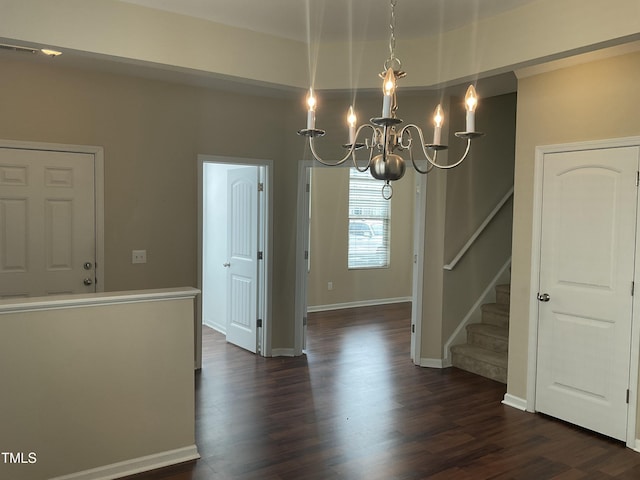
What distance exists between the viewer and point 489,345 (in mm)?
4941

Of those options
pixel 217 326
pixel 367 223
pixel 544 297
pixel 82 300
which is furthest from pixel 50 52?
pixel 367 223

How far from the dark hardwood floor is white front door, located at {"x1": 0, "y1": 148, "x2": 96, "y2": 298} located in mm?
1470

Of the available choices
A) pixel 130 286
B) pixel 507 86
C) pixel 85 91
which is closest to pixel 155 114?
pixel 85 91

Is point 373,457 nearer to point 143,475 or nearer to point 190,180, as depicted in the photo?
point 143,475

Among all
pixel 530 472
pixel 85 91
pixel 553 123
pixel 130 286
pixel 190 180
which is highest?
pixel 85 91

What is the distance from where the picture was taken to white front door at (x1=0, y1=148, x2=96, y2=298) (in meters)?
3.98

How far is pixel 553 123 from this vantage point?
376 centimetres

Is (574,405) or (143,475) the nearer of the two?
(143,475)

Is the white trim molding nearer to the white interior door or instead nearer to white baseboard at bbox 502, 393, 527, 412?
the white interior door

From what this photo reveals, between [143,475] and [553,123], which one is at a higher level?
[553,123]

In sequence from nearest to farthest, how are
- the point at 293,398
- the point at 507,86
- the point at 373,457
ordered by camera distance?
the point at 373,457 < the point at 293,398 < the point at 507,86

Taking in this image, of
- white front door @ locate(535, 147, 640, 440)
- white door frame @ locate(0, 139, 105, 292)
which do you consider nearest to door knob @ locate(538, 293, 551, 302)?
white front door @ locate(535, 147, 640, 440)

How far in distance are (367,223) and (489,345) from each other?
3508mm

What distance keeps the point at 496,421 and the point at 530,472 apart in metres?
0.74
